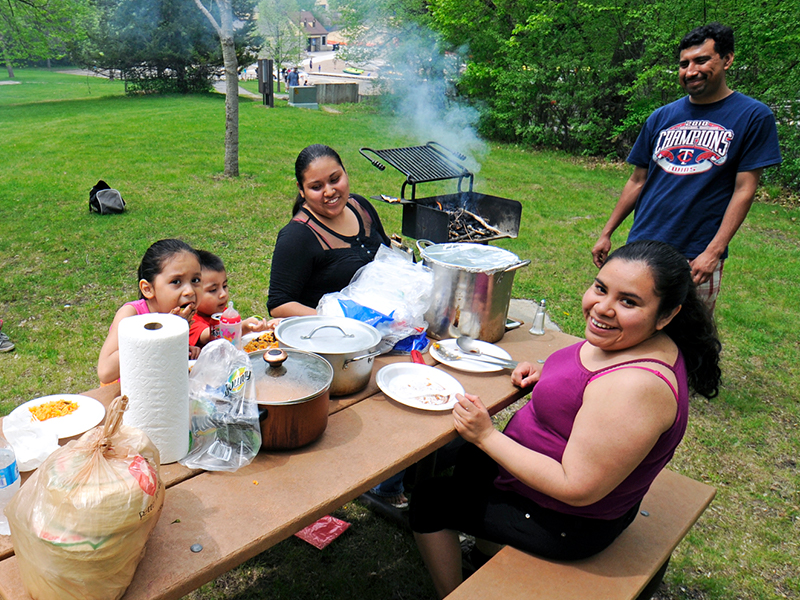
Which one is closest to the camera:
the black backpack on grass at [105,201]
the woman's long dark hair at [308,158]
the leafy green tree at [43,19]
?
the woman's long dark hair at [308,158]

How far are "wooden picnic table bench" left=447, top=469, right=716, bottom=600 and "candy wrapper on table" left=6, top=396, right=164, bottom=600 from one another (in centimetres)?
96

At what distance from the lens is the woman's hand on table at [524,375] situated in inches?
88.2

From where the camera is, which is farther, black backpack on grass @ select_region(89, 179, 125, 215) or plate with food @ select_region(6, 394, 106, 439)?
black backpack on grass @ select_region(89, 179, 125, 215)

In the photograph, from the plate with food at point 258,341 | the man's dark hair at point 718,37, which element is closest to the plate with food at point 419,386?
the plate with food at point 258,341

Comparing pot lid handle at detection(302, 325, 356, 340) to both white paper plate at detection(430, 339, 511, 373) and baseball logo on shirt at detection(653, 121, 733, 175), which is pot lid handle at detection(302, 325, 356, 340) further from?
baseball logo on shirt at detection(653, 121, 733, 175)

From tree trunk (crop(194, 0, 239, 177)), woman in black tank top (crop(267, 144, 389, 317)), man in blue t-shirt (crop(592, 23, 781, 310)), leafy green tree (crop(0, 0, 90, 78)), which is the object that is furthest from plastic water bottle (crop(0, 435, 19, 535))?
leafy green tree (crop(0, 0, 90, 78))

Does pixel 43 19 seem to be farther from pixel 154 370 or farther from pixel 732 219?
pixel 154 370

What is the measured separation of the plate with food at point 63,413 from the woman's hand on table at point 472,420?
3.65 ft

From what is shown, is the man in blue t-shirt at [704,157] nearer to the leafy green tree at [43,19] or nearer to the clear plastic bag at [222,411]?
the clear plastic bag at [222,411]

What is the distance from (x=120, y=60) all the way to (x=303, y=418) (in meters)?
27.3

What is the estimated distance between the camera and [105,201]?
7.54 m

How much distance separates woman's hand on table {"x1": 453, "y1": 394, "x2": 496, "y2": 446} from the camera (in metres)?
1.87

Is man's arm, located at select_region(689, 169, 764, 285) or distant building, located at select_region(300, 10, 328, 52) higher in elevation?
distant building, located at select_region(300, 10, 328, 52)

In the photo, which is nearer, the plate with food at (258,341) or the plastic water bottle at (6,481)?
the plastic water bottle at (6,481)
